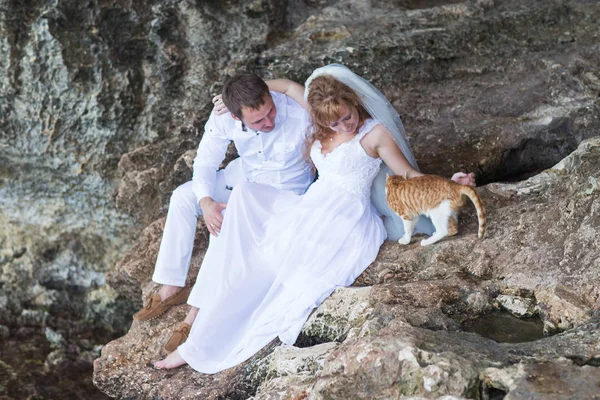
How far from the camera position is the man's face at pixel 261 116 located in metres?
4.59

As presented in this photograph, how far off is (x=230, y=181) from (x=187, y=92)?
1.58 m

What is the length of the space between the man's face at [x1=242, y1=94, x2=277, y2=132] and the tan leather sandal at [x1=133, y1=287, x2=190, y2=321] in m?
1.26

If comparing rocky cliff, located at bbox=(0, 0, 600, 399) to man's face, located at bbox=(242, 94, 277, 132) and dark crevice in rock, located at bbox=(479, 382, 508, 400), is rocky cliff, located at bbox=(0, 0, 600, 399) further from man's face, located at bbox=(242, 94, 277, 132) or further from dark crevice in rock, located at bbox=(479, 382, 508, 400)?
dark crevice in rock, located at bbox=(479, 382, 508, 400)

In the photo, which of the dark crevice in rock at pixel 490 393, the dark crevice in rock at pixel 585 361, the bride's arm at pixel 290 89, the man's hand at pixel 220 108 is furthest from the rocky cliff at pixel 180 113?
the dark crevice in rock at pixel 490 393

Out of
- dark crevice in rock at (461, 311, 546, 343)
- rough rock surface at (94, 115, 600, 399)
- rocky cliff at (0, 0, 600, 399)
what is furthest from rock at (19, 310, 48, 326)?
dark crevice in rock at (461, 311, 546, 343)

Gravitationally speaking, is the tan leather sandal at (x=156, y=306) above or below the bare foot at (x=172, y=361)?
above

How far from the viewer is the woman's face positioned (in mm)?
4430

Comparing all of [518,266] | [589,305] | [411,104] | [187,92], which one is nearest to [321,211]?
[518,266]

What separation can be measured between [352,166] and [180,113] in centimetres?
244

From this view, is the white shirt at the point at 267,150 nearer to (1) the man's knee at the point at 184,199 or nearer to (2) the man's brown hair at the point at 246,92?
(1) the man's knee at the point at 184,199

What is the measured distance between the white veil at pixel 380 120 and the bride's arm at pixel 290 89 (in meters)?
0.24

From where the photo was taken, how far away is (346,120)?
176 inches

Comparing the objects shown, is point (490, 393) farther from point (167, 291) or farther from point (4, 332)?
point (4, 332)

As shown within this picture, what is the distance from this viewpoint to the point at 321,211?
4574 mm
